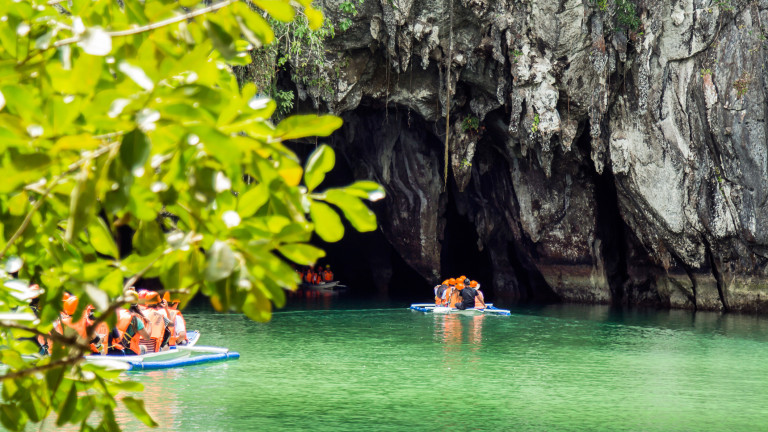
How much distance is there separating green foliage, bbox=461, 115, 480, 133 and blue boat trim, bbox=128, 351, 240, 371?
9825mm

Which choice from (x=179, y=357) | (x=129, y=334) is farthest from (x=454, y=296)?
(x=129, y=334)

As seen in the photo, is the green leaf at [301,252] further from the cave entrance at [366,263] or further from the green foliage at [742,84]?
the cave entrance at [366,263]

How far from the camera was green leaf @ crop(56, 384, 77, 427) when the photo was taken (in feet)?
5.29

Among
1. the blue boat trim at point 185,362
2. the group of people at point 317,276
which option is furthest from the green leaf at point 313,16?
the group of people at point 317,276

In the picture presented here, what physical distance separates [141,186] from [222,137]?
195mm

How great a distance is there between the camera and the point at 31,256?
1.96 m

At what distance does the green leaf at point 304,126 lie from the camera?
146 centimetres

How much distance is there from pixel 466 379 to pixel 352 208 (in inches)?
301

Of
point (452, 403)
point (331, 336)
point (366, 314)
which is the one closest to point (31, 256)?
point (452, 403)

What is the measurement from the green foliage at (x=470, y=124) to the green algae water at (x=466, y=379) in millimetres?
5150

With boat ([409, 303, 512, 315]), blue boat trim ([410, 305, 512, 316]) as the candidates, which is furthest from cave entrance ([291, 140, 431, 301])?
boat ([409, 303, 512, 315])

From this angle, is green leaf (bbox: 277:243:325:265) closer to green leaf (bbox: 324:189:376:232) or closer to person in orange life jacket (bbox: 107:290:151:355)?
green leaf (bbox: 324:189:376:232)

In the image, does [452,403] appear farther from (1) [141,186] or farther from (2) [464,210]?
(2) [464,210]

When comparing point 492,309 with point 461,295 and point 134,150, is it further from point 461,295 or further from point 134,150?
point 134,150
